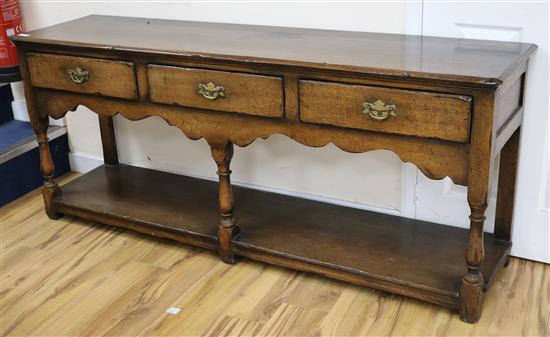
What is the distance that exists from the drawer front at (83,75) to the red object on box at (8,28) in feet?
1.74

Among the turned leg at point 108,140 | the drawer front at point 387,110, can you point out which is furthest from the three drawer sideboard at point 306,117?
the turned leg at point 108,140

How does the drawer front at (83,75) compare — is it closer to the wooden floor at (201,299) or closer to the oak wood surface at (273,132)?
the oak wood surface at (273,132)

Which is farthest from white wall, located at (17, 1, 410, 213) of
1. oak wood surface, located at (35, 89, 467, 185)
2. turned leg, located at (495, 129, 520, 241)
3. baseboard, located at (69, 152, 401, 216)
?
oak wood surface, located at (35, 89, 467, 185)

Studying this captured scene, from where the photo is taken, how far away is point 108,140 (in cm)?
319

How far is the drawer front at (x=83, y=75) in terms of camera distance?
2.46 meters

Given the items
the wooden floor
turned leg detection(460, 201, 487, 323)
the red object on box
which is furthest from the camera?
the red object on box

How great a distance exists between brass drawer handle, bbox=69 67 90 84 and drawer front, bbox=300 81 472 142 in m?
0.83

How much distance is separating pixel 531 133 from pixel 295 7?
0.91 m

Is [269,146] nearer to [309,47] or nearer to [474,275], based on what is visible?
[309,47]

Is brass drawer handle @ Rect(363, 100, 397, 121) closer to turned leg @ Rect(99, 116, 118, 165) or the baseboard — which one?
the baseboard

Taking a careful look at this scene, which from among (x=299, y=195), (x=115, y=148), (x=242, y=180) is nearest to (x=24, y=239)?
(x=115, y=148)

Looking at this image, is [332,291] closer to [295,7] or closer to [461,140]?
[461,140]

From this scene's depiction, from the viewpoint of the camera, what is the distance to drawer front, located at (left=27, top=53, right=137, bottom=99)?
8.07ft

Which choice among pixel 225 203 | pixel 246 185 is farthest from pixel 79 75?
pixel 246 185
